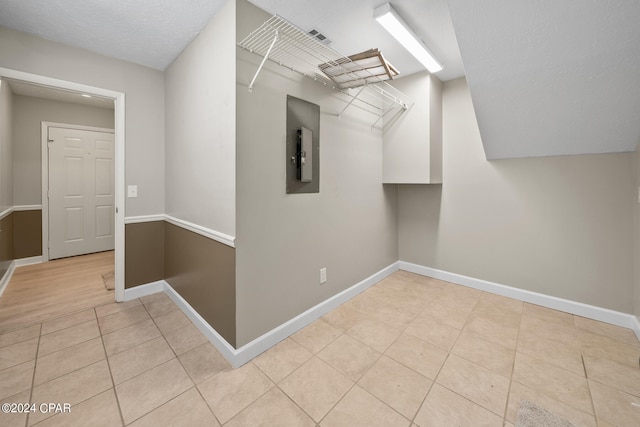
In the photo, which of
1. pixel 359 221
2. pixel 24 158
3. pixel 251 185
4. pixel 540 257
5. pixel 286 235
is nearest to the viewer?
pixel 251 185

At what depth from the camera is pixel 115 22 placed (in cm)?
194

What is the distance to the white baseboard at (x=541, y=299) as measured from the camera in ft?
7.18

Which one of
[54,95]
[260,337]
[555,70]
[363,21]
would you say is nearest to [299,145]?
[363,21]

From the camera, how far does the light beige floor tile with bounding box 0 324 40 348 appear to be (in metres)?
1.90

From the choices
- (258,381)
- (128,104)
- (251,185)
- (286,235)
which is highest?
(128,104)

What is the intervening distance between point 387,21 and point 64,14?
2.34 m

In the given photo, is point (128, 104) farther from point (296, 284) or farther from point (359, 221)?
point (359, 221)

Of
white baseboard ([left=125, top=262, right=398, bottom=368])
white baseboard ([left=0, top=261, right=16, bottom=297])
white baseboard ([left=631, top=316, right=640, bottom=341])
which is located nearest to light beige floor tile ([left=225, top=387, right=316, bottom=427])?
white baseboard ([left=125, top=262, right=398, bottom=368])

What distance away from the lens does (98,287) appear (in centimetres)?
294

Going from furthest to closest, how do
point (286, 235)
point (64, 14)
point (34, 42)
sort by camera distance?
point (34, 42) < point (286, 235) < point (64, 14)

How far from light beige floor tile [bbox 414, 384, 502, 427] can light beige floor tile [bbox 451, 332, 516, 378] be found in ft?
1.29

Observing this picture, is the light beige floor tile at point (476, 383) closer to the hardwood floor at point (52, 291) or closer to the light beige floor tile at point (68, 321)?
the light beige floor tile at point (68, 321)

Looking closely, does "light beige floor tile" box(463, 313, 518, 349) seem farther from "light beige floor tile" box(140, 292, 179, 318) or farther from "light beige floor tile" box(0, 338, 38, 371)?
"light beige floor tile" box(0, 338, 38, 371)

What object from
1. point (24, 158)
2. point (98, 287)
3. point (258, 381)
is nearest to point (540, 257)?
point (258, 381)
